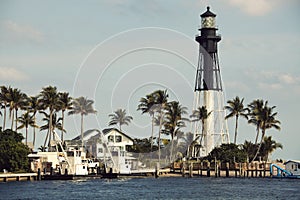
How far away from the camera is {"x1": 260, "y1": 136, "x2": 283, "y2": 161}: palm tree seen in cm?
16250

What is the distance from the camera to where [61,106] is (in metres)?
168

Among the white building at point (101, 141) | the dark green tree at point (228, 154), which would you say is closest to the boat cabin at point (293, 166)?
the dark green tree at point (228, 154)

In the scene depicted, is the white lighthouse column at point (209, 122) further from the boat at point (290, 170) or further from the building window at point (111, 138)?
the building window at point (111, 138)

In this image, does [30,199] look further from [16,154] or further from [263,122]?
[263,122]

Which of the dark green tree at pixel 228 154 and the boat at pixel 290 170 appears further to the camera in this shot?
the dark green tree at pixel 228 154

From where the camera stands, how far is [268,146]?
162m

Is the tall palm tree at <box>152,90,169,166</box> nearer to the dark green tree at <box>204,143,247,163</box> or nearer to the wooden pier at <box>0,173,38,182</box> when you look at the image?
the dark green tree at <box>204,143,247,163</box>

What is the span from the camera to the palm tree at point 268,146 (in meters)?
162

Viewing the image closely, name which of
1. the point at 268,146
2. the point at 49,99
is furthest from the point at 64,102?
the point at 268,146

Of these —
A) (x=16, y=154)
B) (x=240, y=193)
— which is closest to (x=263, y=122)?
(x=16, y=154)

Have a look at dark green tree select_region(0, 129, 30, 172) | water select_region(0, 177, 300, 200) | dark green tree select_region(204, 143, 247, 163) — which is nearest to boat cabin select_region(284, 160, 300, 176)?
dark green tree select_region(204, 143, 247, 163)

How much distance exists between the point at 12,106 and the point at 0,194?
63467 millimetres

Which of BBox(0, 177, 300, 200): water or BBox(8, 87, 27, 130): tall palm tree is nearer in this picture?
BBox(0, 177, 300, 200): water

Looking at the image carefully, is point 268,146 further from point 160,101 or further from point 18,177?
point 18,177
